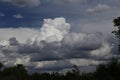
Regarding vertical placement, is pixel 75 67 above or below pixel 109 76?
above

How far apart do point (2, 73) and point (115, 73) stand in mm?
26624

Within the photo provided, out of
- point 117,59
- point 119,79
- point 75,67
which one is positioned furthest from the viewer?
point 75,67

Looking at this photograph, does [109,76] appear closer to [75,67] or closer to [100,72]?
[100,72]

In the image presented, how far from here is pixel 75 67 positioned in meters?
156

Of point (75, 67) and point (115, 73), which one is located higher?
point (75, 67)

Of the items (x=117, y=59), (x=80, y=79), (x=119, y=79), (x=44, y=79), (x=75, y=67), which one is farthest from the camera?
(x=44, y=79)

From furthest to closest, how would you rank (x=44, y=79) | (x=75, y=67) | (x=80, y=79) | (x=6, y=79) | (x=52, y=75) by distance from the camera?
1. (x=52, y=75)
2. (x=44, y=79)
3. (x=75, y=67)
4. (x=80, y=79)
5. (x=6, y=79)

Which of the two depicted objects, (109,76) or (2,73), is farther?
(2,73)

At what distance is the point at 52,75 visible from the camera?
7106 inches

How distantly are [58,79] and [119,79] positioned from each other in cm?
9476

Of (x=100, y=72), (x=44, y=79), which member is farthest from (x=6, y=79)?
(x=44, y=79)

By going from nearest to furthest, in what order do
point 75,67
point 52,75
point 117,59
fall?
point 117,59, point 75,67, point 52,75

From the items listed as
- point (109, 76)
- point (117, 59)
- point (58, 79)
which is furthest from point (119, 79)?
point (58, 79)

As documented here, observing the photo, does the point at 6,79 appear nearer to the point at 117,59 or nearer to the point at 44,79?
the point at 117,59
